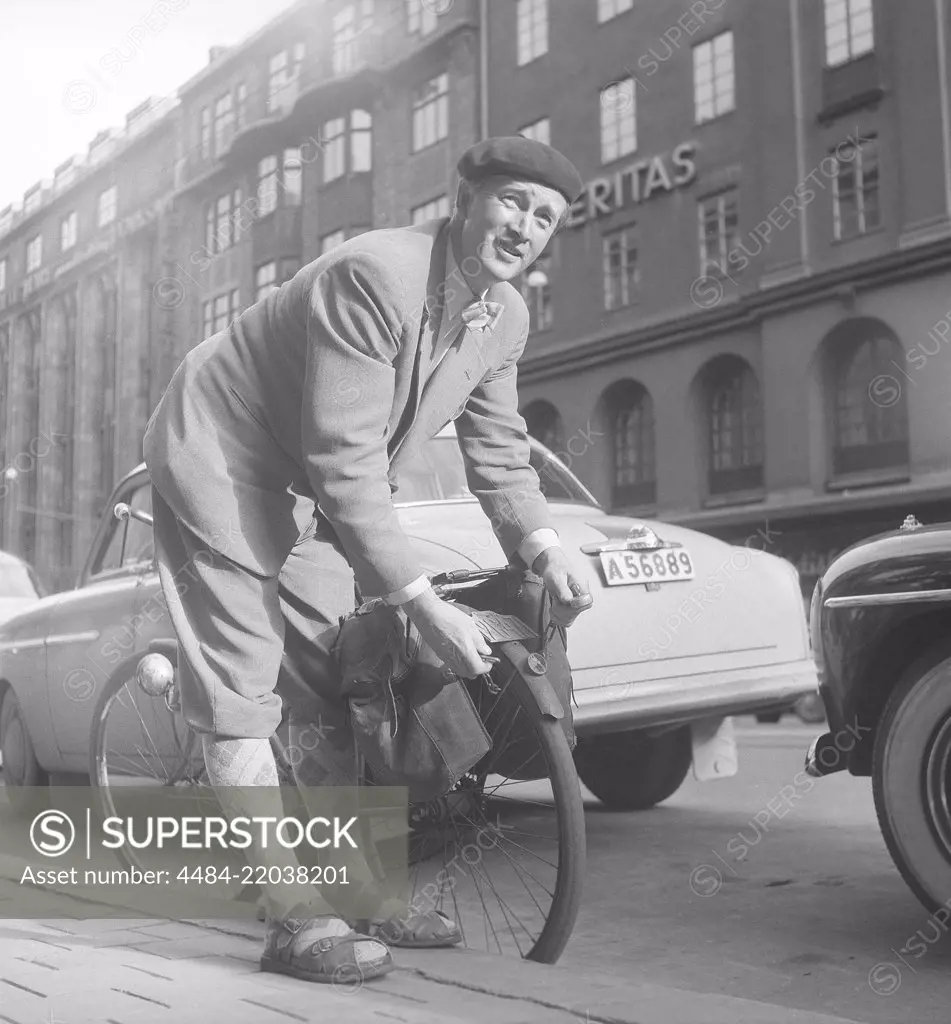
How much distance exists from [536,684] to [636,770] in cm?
373

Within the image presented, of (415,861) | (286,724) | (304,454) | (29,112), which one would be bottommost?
(415,861)

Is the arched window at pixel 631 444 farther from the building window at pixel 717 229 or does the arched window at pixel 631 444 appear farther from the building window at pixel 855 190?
the building window at pixel 855 190

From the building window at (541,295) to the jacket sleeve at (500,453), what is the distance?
882 inches

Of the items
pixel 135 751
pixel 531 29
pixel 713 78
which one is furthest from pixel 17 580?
pixel 531 29

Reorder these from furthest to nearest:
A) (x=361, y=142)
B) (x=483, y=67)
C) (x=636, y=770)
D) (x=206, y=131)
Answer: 1. (x=206, y=131)
2. (x=361, y=142)
3. (x=483, y=67)
4. (x=636, y=770)

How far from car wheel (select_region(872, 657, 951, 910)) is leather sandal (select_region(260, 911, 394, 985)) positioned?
5.14 ft

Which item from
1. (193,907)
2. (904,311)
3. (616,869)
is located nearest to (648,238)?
(904,311)

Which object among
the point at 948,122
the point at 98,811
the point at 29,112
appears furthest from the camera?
the point at 948,122

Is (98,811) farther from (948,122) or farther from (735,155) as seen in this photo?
(735,155)

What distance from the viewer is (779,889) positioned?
452 centimetres

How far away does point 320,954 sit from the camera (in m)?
2.64

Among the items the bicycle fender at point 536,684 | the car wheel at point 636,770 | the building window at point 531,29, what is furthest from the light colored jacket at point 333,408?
the building window at point 531,29

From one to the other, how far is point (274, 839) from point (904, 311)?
18581 millimetres

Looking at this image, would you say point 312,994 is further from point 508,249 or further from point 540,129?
point 540,129
